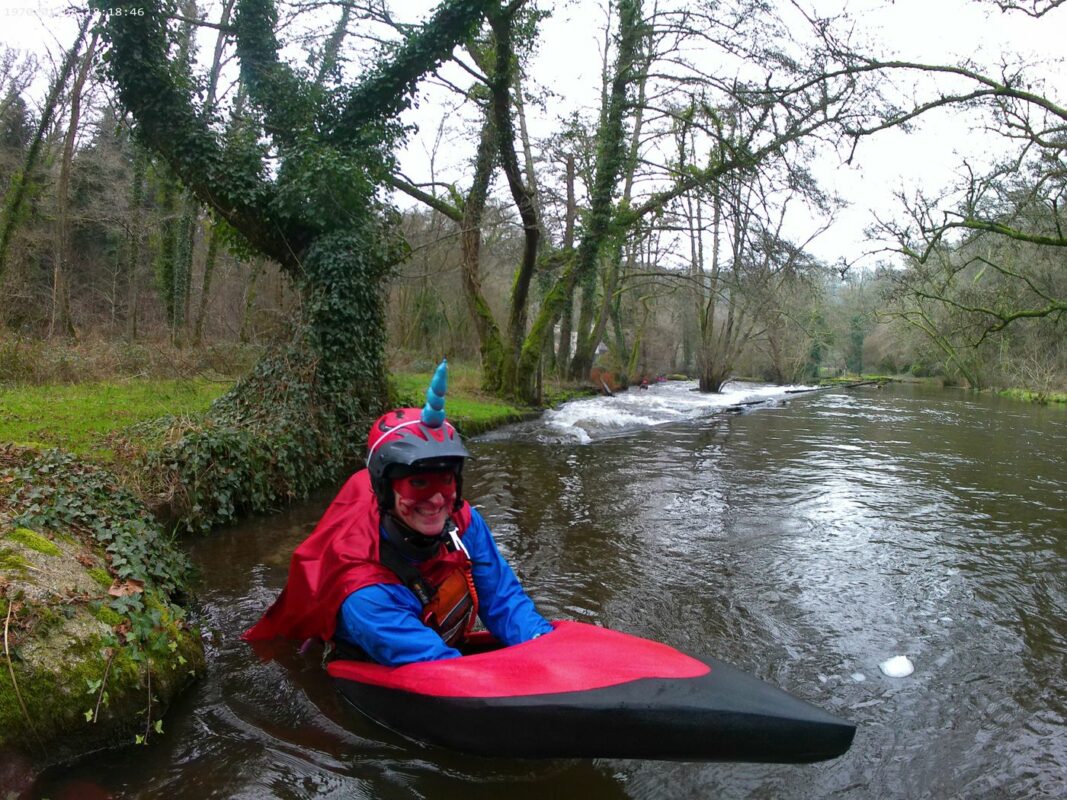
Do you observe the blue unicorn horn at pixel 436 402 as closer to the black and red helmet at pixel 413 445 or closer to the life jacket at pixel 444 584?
the black and red helmet at pixel 413 445

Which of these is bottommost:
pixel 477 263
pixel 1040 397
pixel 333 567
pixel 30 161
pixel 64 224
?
pixel 333 567

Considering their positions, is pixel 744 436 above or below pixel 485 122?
below

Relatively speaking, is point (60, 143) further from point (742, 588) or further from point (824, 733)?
point (824, 733)

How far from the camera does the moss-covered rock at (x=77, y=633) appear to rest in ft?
8.60

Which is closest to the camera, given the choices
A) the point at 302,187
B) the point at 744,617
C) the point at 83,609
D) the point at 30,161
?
the point at 83,609

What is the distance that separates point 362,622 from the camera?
2.68 meters

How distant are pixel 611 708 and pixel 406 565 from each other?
110cm

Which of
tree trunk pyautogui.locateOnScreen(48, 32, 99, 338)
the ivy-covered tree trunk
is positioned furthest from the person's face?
tree trunk pyautogui.locateOnScreen(48, 32, 99, 338)

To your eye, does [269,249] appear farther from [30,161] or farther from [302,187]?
[30,161]

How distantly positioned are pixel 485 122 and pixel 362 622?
13.9 m

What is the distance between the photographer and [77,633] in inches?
112

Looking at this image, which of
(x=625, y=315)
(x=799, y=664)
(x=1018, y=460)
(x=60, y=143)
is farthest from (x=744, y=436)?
(x=60, y=143)

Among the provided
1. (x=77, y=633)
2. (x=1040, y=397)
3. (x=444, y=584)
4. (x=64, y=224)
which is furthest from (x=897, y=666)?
(x=1040, y=397)

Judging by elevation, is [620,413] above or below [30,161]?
below
